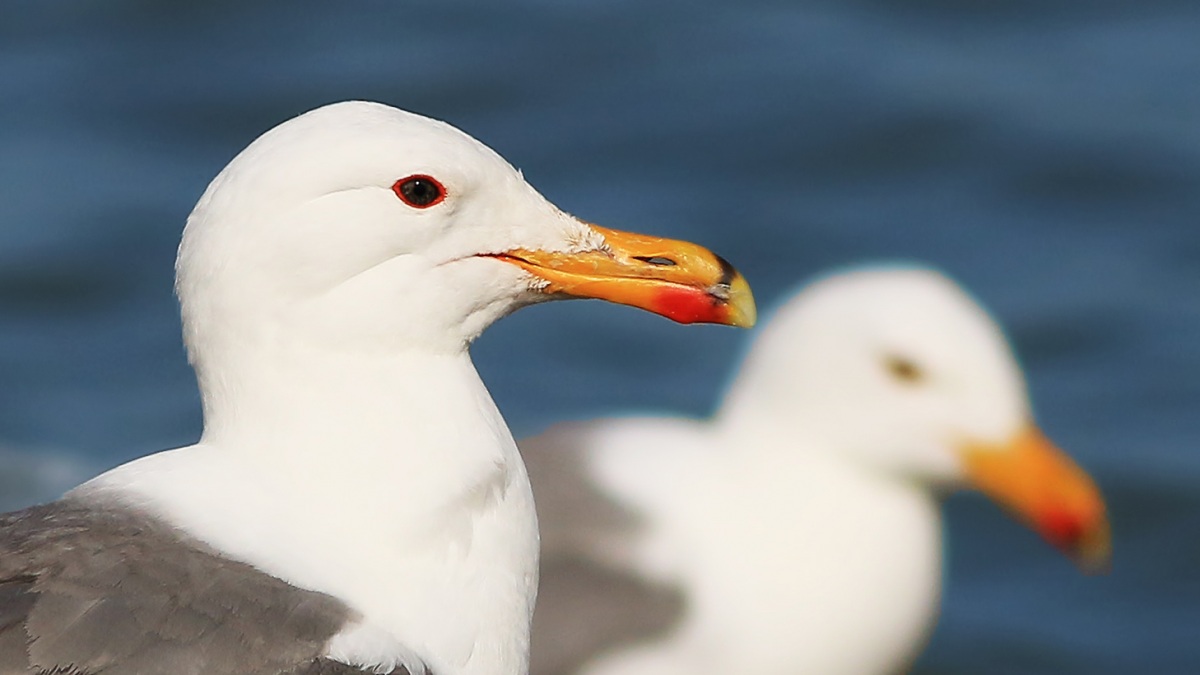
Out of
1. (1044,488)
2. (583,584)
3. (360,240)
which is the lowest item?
(583,584)

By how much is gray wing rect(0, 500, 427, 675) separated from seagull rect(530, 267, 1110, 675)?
189 centimetres

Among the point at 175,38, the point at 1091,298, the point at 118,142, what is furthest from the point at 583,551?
the point at 175,38

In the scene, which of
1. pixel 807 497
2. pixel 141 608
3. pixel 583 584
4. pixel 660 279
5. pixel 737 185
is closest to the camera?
pixel 141 608

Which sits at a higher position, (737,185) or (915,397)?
A: (737,185)

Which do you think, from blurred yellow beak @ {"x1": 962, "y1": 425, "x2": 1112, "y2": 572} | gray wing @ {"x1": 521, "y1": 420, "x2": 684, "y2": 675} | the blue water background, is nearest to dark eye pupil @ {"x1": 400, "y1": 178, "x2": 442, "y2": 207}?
gray wing @ {"x1": 521, "y1": 420, "x2": 684, "y2": 675}

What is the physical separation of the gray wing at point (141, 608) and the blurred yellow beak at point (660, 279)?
31.2 inches

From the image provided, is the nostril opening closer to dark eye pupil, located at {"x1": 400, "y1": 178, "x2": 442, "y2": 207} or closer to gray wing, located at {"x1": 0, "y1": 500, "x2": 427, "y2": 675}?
dark eye pupil, located at {"x1": 400, "y1": 178, "x2": 442, "y2": 207}

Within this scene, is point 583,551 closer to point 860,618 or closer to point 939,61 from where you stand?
point 860,618

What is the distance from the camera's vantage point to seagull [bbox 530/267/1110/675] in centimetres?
520

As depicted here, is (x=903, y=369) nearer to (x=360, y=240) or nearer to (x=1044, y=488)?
(x=1044, y=488)

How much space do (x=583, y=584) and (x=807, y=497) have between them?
70cm

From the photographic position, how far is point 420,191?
3514 mm

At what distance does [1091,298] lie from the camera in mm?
8484

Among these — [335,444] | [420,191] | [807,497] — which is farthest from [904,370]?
[335,444]
